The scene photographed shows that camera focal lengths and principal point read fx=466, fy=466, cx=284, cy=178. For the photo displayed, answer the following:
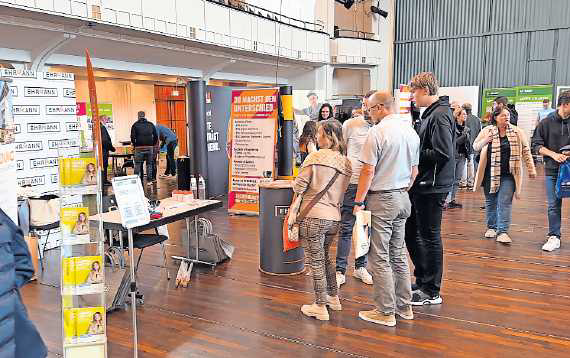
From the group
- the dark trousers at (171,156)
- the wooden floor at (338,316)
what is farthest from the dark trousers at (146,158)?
the wooden floor at (338,316)

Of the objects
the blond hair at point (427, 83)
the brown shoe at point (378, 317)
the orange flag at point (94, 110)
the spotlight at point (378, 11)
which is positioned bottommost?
the brown shoe at point (378, 317)

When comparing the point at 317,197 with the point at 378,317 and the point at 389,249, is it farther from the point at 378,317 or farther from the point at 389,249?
the point at 378,317

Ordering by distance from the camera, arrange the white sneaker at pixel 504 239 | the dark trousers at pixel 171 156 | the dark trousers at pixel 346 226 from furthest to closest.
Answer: the dark trousers at pixel 171 156 → the white sneaker at pixel 504 239 → the dark trousers at pixel 346 226

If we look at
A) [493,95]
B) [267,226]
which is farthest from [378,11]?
[267,226]

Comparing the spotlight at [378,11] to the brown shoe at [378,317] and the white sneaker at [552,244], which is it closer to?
the white sneaker at [552,244]

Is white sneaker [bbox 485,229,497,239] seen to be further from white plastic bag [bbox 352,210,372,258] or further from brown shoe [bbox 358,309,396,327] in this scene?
white plastic bag [bbox 352,210,372,258]

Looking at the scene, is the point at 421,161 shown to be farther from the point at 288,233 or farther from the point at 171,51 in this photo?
the point at 171,51

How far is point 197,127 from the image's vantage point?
7773 millimetres

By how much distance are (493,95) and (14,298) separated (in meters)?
15.9

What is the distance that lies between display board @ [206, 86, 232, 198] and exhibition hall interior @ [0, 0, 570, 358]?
0.13 ft

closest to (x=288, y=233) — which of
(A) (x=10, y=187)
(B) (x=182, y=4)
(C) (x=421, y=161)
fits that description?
(C) (x=421, y=161)

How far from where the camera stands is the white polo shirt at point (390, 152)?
293 centimetres

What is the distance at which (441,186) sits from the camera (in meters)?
3.22

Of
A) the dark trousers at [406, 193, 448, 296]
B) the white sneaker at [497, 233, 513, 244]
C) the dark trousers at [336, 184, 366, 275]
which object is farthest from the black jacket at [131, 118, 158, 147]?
the dark trousers at [406, 193, 448, 296]
